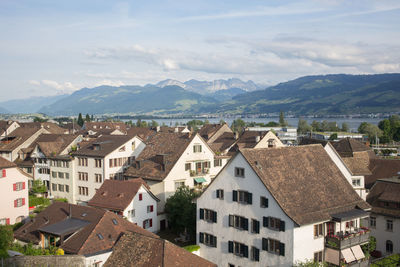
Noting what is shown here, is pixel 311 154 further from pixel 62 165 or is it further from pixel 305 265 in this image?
pixel 62 165

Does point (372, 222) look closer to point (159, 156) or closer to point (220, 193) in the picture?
point (220, 193)

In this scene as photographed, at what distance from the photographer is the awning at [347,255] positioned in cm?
3794

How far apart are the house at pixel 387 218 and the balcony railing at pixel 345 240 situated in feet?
32.8

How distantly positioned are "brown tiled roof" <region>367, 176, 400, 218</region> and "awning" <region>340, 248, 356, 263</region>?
12297mm

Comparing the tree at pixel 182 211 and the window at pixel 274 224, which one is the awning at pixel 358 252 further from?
the tree at pixel 182 211

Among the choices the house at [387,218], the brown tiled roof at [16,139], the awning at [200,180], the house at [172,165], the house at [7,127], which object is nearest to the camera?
the house at [387,218]

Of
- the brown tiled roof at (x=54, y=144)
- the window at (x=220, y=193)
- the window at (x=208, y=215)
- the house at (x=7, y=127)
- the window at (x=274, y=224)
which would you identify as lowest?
the window at (x=208, y=215)

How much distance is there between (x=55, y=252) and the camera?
37656 mm

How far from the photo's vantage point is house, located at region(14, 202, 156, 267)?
125 ft

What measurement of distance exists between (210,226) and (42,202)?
127 ft

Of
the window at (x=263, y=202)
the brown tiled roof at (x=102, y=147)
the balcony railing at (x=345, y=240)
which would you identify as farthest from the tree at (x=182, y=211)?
the brown tiled roof at (x=102, y=147)

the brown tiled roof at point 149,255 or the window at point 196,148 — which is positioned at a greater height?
the window at point 196,148

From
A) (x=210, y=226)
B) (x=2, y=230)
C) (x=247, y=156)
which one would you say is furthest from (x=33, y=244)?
(x=247, y=156)

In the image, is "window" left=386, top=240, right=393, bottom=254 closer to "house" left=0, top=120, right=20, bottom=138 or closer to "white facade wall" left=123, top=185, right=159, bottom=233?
"white facade wall" left=123, top=185, right=159, bottom=233
